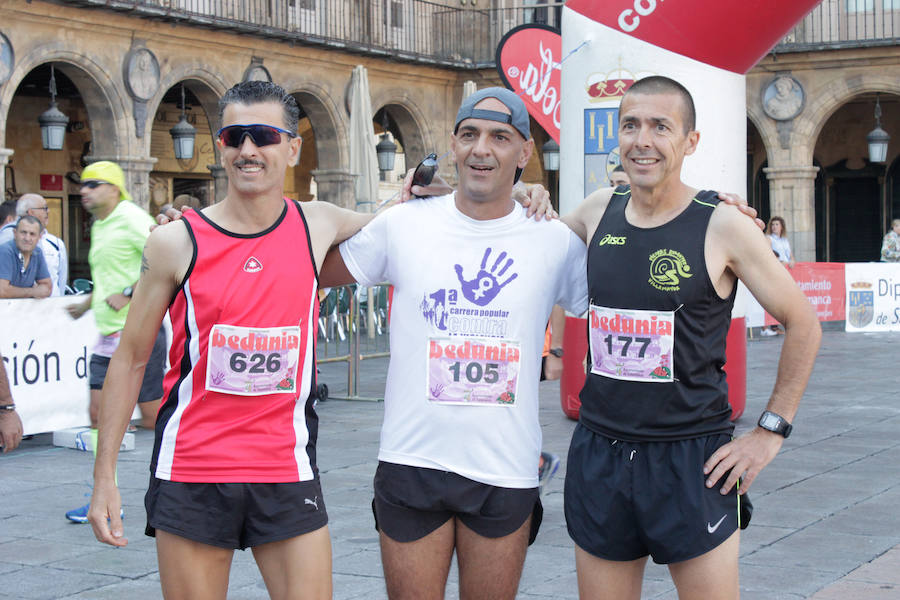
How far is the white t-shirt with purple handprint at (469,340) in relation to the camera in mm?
3271

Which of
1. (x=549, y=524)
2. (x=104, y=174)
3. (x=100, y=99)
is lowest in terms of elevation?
(x=549, y=524)

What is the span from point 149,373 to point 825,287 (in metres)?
14.1

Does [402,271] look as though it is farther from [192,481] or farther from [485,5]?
[485,5]

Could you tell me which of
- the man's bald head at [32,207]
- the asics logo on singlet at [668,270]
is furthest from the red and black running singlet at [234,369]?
the man's bald head at [32,207]

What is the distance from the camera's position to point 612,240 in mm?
3266

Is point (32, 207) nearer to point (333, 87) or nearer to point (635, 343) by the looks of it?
point (635, 343)

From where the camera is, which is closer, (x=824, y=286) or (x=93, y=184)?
(x=93, y=184)

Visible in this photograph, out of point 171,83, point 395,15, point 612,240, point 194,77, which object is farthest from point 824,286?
point 612,240

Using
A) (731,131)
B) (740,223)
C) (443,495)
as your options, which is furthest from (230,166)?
(731,131)

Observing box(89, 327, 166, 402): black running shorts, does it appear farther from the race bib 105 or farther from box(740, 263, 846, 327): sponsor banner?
box(740, 263, 846, 327): sponsor banner

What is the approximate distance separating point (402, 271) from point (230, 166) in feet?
1.73

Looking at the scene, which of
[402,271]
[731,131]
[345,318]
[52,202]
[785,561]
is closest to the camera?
[402,271]

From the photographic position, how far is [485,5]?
2752 centimetres

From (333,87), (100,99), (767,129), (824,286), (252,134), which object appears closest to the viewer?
(252,134)
